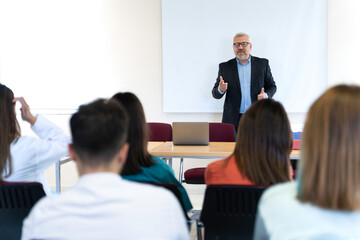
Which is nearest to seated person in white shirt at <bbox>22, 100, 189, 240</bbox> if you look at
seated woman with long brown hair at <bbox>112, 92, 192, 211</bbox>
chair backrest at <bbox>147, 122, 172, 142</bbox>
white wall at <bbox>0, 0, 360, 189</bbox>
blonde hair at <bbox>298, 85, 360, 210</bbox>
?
blonde hair at <bbox>298, 85, 360, 210</bbox>

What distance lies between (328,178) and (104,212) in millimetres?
587

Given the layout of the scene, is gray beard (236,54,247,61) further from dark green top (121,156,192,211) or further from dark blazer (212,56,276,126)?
dark green top (121,156,192,211)

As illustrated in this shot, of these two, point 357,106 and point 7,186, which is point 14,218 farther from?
point 357,106

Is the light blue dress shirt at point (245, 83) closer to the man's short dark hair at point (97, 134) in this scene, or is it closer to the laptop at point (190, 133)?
the laptop at point (190, 133)

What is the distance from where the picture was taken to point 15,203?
1.79m

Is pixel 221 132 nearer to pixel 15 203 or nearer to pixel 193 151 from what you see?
pixel 193 151

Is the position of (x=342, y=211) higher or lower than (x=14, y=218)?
higher

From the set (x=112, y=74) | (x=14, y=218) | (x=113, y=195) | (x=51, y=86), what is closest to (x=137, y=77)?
(x=112, y=74)

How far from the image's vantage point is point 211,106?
512 cm

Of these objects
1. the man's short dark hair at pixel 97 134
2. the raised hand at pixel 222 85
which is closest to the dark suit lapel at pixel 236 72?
the raised hand at pixel 222 85

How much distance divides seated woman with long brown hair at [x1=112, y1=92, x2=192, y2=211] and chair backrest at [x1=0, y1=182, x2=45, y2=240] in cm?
41

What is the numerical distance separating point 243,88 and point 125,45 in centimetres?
168

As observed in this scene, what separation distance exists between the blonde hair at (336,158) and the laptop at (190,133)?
222 cm

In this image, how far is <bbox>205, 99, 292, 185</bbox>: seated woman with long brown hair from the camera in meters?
1.74
